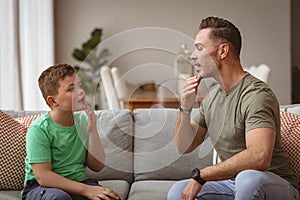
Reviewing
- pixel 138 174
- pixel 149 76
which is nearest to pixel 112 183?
pixel 138 174

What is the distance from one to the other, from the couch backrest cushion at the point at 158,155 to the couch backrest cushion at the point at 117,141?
1.6 inches

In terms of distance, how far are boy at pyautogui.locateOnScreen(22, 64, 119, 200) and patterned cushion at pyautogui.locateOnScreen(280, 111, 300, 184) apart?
2.77 ft

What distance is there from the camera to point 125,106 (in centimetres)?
280

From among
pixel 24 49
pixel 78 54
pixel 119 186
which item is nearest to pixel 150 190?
pixel 119 186

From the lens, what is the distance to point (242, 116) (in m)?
2.19

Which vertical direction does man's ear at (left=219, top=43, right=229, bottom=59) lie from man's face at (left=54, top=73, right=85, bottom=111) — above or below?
above

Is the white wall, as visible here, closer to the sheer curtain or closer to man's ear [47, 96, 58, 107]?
the sheer curtain

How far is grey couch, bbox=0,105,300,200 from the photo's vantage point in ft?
9.00

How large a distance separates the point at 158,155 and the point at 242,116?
666 millimetres

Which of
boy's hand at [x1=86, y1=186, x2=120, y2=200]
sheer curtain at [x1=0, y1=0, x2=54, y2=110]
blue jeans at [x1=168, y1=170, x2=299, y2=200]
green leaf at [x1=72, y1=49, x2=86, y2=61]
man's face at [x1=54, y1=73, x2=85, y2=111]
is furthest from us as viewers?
green leaf at [x1=72, y1=49, x2=86, y2=61]

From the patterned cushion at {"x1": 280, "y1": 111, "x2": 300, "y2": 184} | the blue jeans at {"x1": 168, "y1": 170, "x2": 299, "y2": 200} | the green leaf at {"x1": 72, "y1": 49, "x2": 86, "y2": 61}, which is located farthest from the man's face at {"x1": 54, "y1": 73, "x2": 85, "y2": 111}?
the green leaf at {"x1": 72, "y1": 49, "x2": 86, "y2": 61}

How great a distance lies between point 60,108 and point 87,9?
4661 mm

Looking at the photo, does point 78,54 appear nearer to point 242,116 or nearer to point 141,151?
point 141,151

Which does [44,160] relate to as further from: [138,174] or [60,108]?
[138,174]
